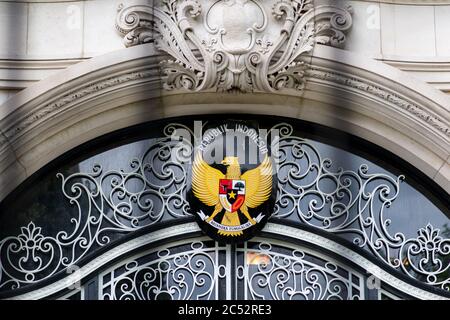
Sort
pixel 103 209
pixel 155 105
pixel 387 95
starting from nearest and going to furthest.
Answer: pixel 387 95, pixel 103 209, pixel 155 105

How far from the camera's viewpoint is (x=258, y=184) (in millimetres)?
10695

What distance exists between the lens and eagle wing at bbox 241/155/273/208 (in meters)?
10.7

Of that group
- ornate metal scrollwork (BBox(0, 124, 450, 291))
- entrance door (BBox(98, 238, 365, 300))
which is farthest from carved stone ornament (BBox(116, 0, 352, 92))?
entrance door (BBox(98, 238, 365, 300))

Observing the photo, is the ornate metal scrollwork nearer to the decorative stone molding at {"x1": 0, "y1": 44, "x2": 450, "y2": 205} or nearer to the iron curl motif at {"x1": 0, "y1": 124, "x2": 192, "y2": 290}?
the iron curl motif at {"x1": 0, "y1": 124, "x2": 192, "y2": 290}

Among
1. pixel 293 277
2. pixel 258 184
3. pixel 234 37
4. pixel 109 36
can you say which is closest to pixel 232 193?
pixel 258 184

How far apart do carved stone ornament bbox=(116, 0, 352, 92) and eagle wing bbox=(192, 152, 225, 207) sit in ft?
2.05

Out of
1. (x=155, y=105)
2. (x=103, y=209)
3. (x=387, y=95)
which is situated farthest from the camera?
(x=155, y=105)

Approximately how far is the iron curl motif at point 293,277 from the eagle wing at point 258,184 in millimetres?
390

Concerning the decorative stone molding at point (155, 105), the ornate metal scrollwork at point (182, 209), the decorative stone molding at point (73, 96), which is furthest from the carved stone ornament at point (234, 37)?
the ornate metal scrollwork at point (182, 209)

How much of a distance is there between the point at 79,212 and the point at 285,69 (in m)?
1.99

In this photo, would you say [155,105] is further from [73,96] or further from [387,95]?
[387,95]

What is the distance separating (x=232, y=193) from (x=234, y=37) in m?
1.24

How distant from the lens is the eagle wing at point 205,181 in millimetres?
10648
